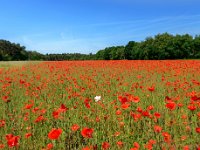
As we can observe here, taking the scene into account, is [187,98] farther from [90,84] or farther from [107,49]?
[107,49]

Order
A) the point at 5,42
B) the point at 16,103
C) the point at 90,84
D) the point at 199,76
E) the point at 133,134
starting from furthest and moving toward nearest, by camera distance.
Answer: the point at 5,42 < the point at 199,76 < the point at 90,84 < the point at 16,103 < the point at 133,134

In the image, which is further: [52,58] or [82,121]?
[52,58]

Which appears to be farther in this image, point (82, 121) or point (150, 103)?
point (150, 103)

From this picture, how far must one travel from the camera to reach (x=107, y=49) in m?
107

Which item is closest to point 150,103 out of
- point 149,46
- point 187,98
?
point 187,98

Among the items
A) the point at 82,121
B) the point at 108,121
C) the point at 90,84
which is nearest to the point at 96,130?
the point at 108,121

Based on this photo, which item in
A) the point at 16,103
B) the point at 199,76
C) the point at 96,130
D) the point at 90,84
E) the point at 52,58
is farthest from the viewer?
the point at 52,58

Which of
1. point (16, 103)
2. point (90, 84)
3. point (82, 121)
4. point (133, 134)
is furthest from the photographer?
point (90, 84)

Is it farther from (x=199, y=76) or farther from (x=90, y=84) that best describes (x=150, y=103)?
(x=199, y=76)

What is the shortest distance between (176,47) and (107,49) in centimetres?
4228

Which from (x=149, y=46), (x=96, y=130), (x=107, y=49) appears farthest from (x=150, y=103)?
(x=107, y=49)

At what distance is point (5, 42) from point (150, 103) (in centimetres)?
10249

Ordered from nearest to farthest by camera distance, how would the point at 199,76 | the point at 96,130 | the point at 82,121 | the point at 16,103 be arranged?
the point at 96,130
the point at 82,121
the point at 16,103
the point at 199,76

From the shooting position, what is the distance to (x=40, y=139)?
4.46 meters
